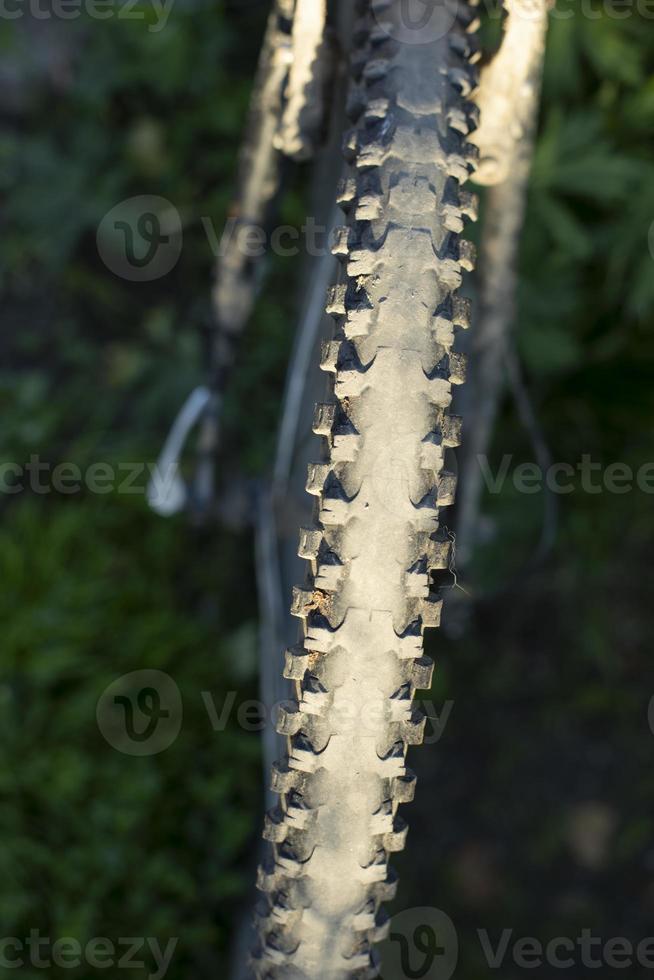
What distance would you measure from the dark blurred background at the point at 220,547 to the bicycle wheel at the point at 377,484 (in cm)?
90

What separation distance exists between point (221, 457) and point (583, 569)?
2.90ft

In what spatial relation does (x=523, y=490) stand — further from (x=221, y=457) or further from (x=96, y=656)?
(x=96, y=656)

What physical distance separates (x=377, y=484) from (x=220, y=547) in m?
1.23

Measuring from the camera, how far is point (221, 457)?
1.88 metres

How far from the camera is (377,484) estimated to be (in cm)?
81

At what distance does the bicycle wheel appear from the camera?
81 centimetres

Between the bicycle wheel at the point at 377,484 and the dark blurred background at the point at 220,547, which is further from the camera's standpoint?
the dark blurred background at the point at 220,547

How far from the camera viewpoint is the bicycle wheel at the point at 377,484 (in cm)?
81

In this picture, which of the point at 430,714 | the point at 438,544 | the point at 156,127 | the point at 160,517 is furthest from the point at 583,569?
the point at 156,127

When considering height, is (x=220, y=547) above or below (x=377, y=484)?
below

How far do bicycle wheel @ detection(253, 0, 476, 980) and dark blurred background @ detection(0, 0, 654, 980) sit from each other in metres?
0.90

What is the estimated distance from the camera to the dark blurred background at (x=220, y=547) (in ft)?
5.57

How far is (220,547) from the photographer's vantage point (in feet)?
6.56

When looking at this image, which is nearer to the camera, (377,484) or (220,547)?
(377,484)
